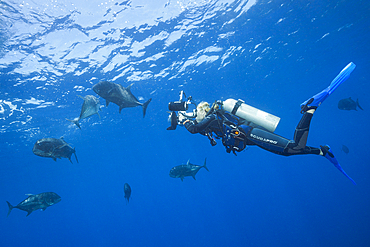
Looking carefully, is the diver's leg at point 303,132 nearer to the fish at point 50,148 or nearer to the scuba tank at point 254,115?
the scuba tank at point 254,115

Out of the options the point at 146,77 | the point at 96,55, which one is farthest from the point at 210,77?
the point at 96,55

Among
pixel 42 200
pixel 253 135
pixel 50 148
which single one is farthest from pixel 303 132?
pixel 42 200

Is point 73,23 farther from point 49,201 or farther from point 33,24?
point 49,201

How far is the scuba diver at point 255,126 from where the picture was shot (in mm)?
3443

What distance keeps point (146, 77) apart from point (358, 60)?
28.6m

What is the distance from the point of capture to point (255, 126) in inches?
160

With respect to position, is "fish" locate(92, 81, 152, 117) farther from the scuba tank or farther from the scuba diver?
the scuba tank

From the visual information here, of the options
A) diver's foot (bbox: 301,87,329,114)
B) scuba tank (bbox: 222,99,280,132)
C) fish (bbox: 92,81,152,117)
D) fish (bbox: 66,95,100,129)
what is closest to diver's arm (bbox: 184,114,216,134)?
scuba tank (bbox: 222,99,280,132)

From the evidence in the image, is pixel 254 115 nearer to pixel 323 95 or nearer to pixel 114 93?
pixel 323 95

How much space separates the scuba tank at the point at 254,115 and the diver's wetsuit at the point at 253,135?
5.6 inches

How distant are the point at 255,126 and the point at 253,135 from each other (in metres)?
0.33

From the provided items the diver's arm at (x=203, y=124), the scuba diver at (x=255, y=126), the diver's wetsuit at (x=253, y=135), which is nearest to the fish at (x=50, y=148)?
the scuba diver at (x=255, y=126)

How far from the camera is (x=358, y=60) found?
22.8m

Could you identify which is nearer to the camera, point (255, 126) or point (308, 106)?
point (308, 106)
